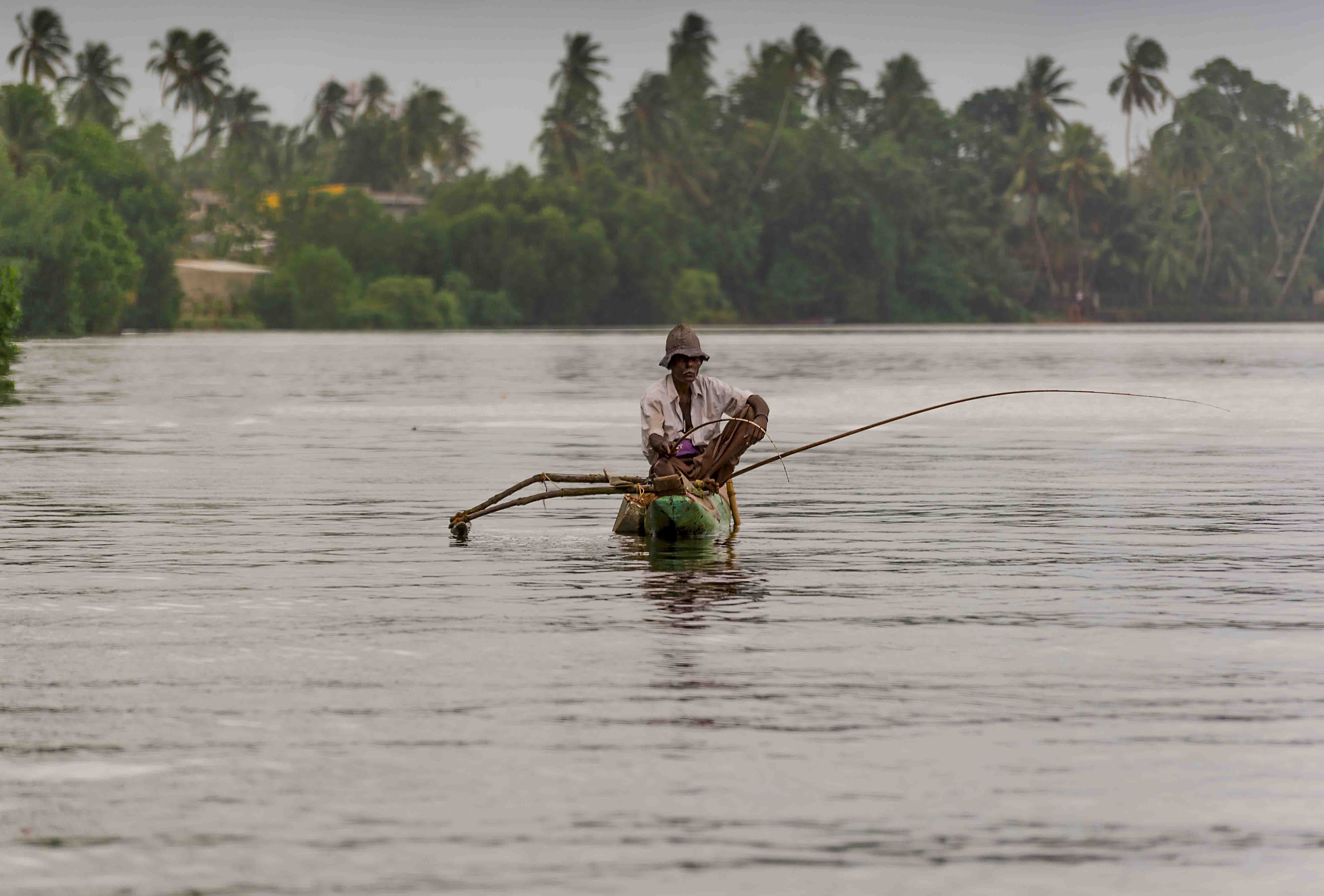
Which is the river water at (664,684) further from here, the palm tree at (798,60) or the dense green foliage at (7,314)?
the palm tree at (798,60)

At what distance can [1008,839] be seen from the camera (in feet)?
18.3

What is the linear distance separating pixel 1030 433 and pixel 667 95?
90152 mm

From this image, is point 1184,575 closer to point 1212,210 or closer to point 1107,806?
point 1107,806

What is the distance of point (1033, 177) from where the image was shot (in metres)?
120

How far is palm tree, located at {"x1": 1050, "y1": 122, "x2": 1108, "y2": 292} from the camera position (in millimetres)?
118875

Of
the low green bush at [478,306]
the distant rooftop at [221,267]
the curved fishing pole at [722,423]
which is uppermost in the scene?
the distant rooftop at [221,267]

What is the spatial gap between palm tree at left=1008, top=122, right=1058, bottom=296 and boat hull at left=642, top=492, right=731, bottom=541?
108716mm

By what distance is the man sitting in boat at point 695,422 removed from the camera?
1284 centimetres

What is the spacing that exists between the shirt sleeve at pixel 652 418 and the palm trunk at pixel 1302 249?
118 m

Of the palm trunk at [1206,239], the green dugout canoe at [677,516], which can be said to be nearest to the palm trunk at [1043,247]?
the palm trunk at [1206,239]

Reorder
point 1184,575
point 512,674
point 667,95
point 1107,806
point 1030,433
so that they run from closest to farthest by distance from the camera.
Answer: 1. point 1107,806
2. point 512,674
3. point 1184,575
4. point 1030,433
5. point 667,95

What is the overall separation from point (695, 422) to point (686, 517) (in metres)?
0.58

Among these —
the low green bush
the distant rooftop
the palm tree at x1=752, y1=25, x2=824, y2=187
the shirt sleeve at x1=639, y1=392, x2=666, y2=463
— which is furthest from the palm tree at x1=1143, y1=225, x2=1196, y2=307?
the shirt sleeve at x1=639, y1=392, x2=666, y2=463

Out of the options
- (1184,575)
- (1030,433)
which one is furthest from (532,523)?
(1030,433)
